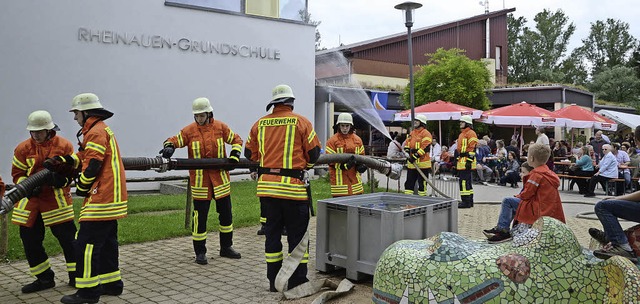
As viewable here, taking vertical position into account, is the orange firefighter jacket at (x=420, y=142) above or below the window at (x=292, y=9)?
below

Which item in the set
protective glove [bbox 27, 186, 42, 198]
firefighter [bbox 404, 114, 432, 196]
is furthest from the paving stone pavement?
firefighter [bbox 404, 114, 432, 196]

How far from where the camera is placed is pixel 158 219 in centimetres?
961

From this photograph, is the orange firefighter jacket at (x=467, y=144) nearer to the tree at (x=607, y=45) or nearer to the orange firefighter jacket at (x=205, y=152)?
the orange firefighter jacket at (x=205, y=152)

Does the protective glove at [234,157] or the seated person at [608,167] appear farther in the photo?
the seated person at [608,167]

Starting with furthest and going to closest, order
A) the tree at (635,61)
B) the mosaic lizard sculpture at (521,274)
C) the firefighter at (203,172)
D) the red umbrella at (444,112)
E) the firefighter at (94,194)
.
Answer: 1. the tree at (635,61)
2. the red umbrella at (444,112)
3. the firefighter at (203,172)
4. the firefighter at (94,194)
5. the mosaic lizard sculpture at (521,274)

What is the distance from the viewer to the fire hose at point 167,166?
4926mm

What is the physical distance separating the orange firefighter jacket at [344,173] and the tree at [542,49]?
49.4m

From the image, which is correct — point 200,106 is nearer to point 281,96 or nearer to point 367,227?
point 281,96

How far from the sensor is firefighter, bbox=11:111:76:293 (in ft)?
18.0

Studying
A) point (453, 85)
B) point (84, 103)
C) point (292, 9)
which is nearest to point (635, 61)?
point (453, 85)

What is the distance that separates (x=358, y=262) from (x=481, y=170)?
1282 centimetres

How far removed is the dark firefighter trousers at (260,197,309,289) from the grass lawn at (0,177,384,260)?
322 cm

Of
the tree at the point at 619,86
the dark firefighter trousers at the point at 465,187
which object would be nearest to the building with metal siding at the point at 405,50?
the tree at the point at 619,86

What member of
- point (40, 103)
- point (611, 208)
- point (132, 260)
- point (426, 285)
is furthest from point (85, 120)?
point (40, 103)
